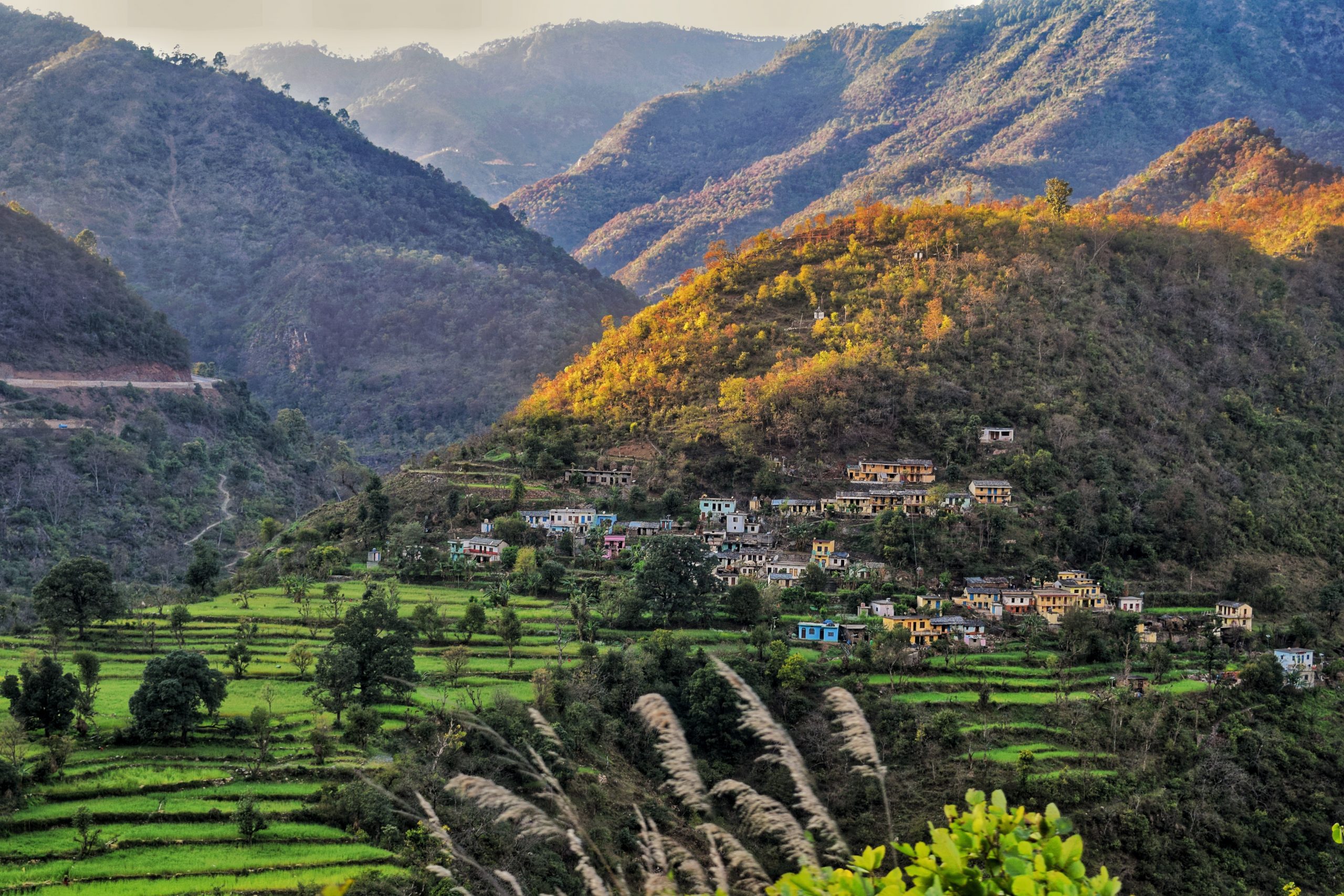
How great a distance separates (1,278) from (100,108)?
46.2m

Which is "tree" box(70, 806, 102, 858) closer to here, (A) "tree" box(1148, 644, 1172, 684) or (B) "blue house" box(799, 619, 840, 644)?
(B) "blue house" box(799, 619, 840, 644)

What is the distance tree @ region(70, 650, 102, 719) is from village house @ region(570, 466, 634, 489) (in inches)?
722

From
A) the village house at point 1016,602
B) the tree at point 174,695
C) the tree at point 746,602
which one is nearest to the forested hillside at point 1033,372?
the village house at point 1016,602

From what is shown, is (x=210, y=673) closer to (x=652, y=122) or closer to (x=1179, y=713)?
(x=1179, y=713)

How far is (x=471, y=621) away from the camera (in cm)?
2769

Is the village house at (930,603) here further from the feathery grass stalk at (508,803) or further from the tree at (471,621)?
the feathery grass stalk at (508,803)

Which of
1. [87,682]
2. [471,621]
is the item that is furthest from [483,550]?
[87,682]

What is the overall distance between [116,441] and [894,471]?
33.4 m

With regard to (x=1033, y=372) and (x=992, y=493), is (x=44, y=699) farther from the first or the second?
(x=1033, y=372)

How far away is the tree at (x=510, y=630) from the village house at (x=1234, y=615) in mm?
19821

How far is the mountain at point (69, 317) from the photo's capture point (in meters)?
50.0

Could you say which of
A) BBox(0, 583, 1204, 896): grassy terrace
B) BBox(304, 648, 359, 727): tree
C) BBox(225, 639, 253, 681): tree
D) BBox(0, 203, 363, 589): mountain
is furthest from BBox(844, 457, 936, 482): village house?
BBox(0, 203, 363, 589): mountain

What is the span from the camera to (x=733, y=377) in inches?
1601

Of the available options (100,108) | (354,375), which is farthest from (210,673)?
(100,108)
